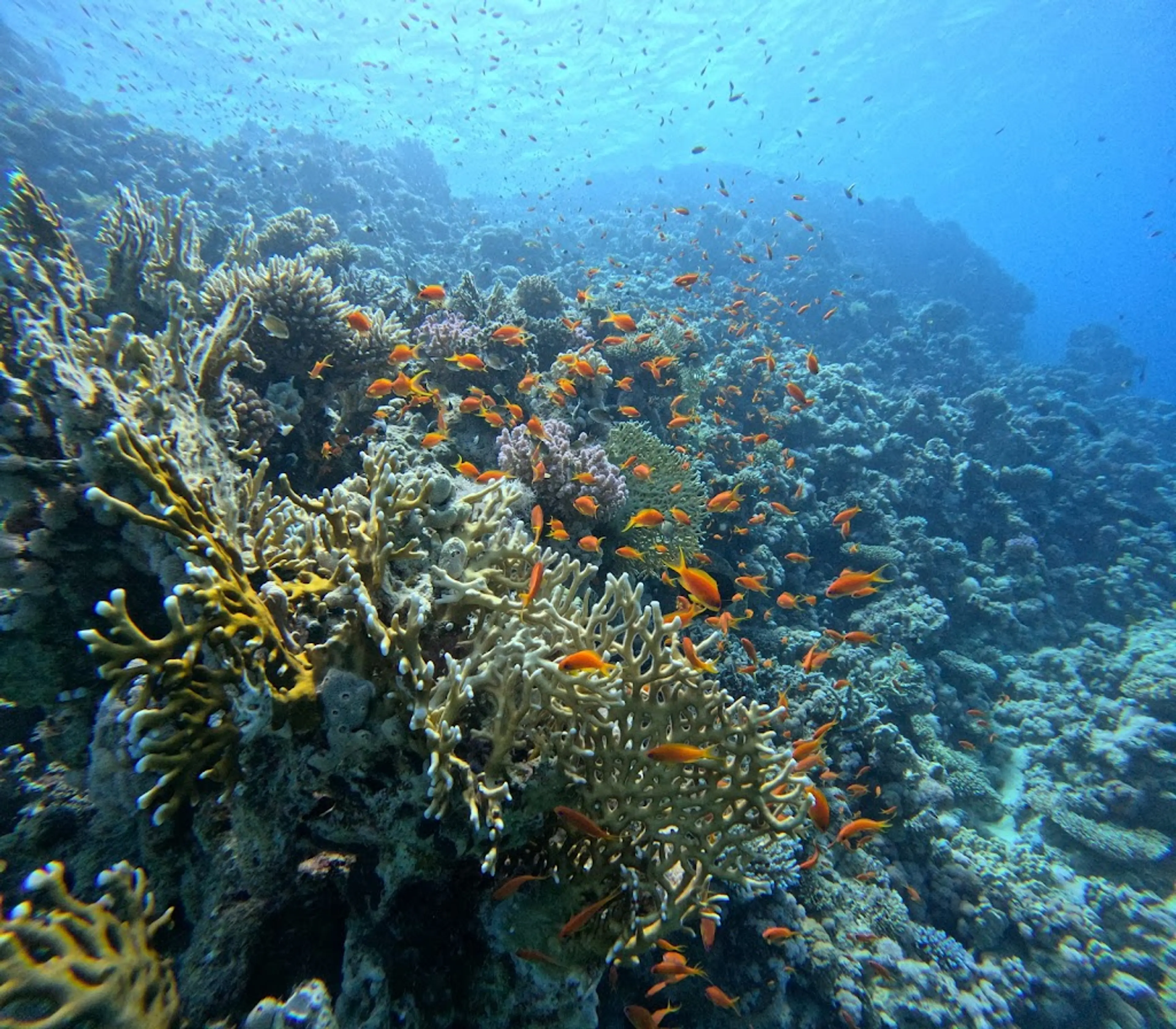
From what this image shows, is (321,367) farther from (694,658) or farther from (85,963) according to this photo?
(85,963)

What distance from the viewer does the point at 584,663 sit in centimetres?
262

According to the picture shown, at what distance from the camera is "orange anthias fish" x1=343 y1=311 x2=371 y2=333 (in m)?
5.71

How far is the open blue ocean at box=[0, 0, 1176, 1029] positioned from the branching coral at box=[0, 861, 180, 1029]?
0.05ft

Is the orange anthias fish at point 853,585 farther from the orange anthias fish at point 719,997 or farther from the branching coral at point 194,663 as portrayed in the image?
the branching coral at point 194,663

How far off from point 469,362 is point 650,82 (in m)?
60.4

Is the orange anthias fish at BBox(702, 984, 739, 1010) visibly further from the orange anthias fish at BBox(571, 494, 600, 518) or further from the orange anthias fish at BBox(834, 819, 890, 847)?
the orange anthias fish at BBox(571, 494, 600, 518)

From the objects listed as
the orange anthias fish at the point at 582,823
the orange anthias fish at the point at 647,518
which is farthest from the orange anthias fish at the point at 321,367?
the orange anthias fish at the point at 582,823

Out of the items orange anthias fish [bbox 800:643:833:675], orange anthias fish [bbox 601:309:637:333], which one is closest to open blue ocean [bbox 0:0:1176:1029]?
orange anthias fish [bbox 601:309:637:333]

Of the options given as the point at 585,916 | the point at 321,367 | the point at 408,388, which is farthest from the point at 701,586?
the point at 321,367

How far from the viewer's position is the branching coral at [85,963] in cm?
159

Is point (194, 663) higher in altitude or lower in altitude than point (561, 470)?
lower

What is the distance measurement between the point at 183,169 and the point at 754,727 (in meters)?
28.4

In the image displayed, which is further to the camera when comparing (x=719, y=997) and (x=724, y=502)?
(x=724, y=502)

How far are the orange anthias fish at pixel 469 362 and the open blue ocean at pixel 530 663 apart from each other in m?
0.18
